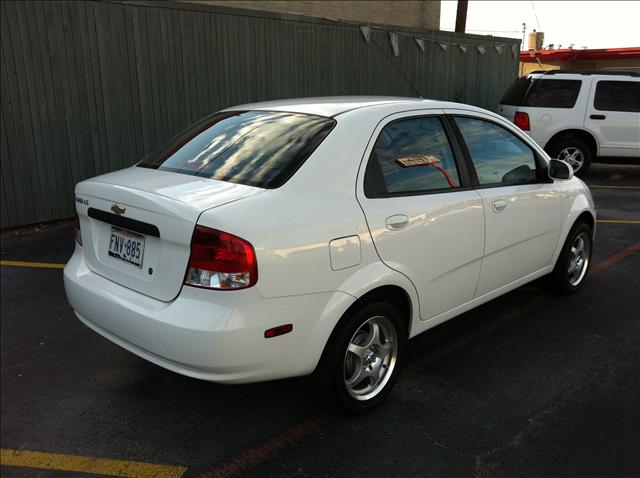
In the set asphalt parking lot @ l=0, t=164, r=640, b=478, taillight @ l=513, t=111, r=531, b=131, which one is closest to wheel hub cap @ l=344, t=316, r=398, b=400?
asphalt parking lot @ l=0, t=164, r=640, b=478

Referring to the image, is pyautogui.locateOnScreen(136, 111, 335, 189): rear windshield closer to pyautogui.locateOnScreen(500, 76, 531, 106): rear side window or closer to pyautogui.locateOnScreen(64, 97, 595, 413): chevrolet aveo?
pyautogui.locateOnScreen(64, 97, 595, 413): chevrolet aveo

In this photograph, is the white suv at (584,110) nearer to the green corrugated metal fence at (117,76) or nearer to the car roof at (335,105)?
the green corrugated metal fence at (117,76)

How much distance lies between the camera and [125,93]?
25.8 feet

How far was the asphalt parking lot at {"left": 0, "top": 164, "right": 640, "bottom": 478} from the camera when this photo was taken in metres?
2.83

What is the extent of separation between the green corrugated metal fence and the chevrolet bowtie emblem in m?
4.91

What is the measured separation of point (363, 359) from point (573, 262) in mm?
2662

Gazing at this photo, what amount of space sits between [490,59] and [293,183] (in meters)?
13.7

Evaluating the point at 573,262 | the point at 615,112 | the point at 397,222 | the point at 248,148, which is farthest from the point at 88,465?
the point at 615,112

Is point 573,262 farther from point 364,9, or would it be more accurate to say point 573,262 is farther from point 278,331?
point 364,9

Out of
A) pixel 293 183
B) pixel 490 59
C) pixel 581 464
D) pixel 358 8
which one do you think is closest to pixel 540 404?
pixel 581 464

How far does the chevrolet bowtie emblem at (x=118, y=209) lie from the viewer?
2.91 m

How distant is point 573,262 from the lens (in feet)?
16.2

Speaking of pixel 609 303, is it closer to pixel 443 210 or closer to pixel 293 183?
pixel 443 210

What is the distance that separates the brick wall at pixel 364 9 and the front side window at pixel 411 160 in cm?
968
